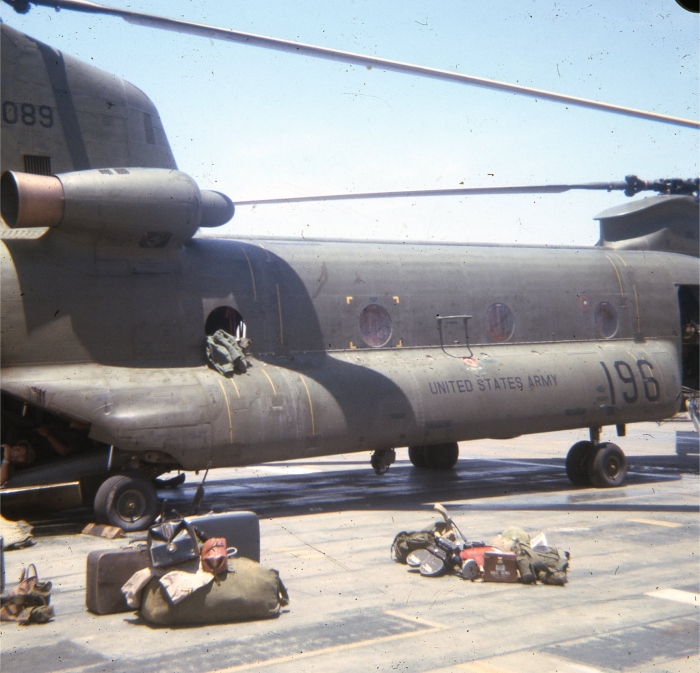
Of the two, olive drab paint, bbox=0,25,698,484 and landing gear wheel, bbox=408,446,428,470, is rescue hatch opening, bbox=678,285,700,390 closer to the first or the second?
olive drab paint, bbox=0,25,698,484

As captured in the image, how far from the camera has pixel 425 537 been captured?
9.61 meters

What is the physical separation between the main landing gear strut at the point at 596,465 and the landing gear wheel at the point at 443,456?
10.5 ft

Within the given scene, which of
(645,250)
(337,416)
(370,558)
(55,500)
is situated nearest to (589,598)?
(370,558)

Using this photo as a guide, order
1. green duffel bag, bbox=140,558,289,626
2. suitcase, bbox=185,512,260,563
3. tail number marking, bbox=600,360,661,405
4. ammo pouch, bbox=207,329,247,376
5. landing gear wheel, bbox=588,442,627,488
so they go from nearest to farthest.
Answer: green duffel bag, bbox=140,558,289,626 < suitcase, bbox=185,512,260,563 < ammo pouch, bbox=207,329,247,376 < landing gear wheel, bbox=588,442,627,488 < tail number marking, bbox=600,360,661,405

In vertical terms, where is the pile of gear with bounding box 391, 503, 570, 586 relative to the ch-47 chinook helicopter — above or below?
below

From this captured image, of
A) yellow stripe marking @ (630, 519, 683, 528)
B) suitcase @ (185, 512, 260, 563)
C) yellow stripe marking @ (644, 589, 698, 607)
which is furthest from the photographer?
yellow stripe marking @ (630, 519, 683, 528)

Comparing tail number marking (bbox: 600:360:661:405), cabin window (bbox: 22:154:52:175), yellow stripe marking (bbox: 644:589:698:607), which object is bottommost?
yellow stripe marking (bbox: 644:589:698:607)

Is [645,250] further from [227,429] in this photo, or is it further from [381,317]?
[227,429]

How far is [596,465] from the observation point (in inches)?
618

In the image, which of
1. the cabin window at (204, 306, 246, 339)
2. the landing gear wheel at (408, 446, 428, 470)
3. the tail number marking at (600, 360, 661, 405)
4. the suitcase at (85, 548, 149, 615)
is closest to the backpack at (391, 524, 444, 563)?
the suitcase at (85, 548, 149, 615)

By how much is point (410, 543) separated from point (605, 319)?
28.8ft

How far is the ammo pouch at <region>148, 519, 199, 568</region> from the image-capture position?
24.8ft

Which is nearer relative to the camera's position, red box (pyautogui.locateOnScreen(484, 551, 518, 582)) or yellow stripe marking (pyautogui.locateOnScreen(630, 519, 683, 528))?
red box (pyautogui.locateOnScreen(484, 551, 518, 582))

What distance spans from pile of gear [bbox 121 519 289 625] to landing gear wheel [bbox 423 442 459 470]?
11185 millimetres
